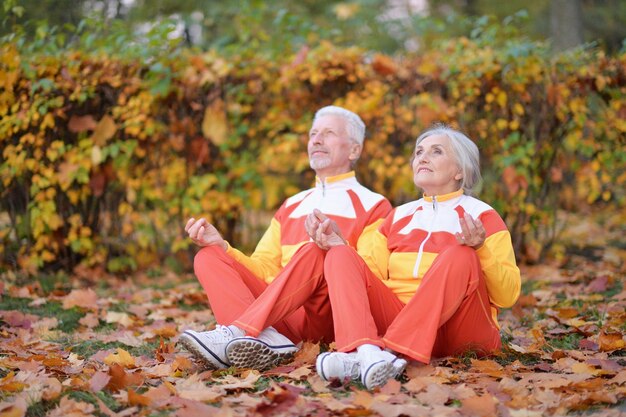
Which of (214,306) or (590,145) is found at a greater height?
(590,145)

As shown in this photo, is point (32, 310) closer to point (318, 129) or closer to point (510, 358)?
point (318, 129)

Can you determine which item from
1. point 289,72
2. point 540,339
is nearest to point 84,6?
point 289,72

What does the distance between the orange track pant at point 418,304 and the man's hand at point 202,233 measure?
62 centimetres

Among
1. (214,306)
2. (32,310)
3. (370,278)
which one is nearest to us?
(370,278)

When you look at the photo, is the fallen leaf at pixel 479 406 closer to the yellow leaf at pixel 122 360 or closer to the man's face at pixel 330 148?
the yellow leaf at pixel 122 360

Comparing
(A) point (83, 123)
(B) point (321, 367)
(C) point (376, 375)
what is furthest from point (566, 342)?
(A) point (83, 123)

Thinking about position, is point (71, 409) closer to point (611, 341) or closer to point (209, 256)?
point (209, 256)

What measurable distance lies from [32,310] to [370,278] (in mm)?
2430

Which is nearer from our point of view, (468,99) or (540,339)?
(540,339)

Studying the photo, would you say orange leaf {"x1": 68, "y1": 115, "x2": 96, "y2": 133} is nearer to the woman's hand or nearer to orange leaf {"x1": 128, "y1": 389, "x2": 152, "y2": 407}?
orange leaf {"x1": 128, "y1": 389, "x2": 152, "y2": 407}

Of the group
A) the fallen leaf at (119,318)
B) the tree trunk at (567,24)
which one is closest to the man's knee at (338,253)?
the fallen leaf at (119,318)

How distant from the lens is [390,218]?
3193mm

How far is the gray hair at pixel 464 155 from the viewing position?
3.10 m

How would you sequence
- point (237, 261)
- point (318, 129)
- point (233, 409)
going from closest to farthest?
point (233, 409) < point (237, 261) < point (318, 129)
